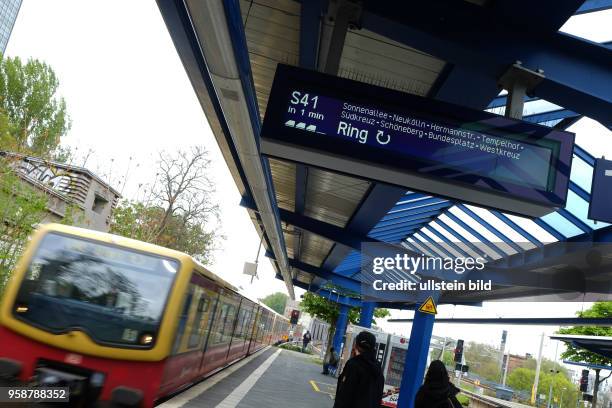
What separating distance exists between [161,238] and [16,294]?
105 feet

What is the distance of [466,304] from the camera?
1888 centimetres

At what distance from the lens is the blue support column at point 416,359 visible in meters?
15.8

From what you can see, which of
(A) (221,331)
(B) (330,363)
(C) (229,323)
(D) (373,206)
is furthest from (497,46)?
(B) (330,363)

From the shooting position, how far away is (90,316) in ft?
24.6

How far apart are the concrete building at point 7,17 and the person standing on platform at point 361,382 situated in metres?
92.8

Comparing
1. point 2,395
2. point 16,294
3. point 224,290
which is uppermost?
point 224,290

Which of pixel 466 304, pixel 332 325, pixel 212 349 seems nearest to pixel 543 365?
pixel 332 325

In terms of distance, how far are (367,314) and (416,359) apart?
A: 12.6 metres

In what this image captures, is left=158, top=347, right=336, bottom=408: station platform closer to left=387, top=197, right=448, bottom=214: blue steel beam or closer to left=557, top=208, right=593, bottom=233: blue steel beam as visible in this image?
left=387, top=197, right=448, bottom=214: blue steel beam

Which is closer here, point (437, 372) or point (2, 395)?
point (437, 372)

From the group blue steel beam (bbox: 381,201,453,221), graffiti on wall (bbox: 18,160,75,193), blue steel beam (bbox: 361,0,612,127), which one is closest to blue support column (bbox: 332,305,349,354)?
graffiti on wall (bbox: 18,160,75,193)

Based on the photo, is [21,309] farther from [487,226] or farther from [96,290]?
[487,226]

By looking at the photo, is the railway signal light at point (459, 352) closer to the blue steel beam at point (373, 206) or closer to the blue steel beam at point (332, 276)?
the blue steel beam at point (332, 276)

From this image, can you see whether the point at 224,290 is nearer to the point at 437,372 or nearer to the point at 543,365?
the point at 437,372
